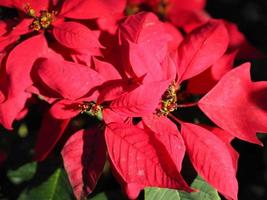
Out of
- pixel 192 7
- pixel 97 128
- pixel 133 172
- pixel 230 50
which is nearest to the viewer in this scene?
pixel 133 172

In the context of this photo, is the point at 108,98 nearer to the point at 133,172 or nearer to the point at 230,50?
the point at 133,172

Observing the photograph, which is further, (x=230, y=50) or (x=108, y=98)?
(x=230, y=50)

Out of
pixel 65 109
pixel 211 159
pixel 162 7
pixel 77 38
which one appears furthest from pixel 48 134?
pixel 162 7

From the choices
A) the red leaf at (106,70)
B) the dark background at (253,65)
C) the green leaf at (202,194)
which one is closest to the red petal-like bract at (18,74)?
the red leaf at (106,70)

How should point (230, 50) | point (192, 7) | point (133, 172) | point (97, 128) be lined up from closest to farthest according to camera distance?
point (133, 172)
point (97, 128)
point (230, 50)
point (192, 7)

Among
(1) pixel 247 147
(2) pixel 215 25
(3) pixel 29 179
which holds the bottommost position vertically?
(1) pixel 247 147

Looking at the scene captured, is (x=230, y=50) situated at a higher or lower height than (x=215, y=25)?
lower

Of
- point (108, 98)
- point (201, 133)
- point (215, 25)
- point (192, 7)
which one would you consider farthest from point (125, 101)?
point (192, 7)

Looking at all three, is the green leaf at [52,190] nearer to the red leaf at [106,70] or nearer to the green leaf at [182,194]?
the green leaf at [182,194]
